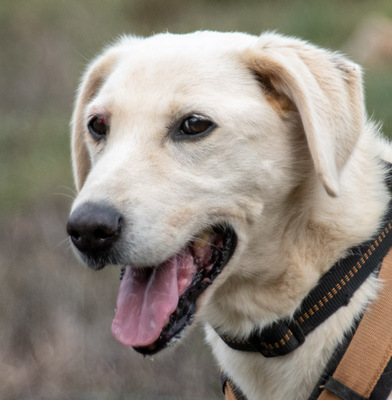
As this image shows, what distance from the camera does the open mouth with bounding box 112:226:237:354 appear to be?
2793 millimetres

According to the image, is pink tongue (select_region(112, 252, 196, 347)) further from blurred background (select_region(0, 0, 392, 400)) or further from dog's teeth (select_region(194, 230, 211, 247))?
blurred background (select_region(0, 0, 392, 400))

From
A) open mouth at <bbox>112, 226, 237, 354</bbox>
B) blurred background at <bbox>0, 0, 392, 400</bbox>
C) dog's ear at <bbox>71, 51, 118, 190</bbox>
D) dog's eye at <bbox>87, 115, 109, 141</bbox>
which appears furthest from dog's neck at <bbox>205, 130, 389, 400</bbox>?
dog's ear at <bbox>71, 51, 118, 190</bbox>

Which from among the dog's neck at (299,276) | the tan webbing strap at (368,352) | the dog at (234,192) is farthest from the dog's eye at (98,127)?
the tan webbing strap at (368,352)

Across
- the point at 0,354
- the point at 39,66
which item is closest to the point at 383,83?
the point at 39,66

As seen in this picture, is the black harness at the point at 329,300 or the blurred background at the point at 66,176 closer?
the black harness at the point at 329,300

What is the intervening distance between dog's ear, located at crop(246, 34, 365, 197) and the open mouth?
46cm

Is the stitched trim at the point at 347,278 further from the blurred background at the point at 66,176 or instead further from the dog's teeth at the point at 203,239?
the blurred background at the point at 66,176

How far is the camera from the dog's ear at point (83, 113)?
3.46m

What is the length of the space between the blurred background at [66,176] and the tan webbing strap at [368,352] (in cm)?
71

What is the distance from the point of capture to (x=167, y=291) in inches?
111

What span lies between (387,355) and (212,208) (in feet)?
2.65

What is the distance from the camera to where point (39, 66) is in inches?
348

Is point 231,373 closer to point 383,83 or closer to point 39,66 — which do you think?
point 383,83

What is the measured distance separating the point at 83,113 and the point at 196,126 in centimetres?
78
